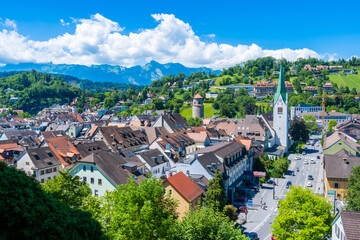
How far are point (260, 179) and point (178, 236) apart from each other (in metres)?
40.5

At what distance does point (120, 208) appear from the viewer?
61.4 feet

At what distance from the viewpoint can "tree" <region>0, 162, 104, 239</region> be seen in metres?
8.90

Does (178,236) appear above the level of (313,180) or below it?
above

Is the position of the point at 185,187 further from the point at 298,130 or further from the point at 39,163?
the point at 298,130

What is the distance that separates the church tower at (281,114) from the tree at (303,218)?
207ft

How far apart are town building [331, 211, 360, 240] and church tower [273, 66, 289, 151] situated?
6497cm

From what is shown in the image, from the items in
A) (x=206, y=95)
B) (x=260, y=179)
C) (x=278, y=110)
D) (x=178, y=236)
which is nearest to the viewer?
(x=178, y=236)

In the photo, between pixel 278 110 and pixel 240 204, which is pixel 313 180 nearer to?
pixel 240 204

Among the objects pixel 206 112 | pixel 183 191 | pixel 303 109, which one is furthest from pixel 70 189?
pixel 303 109

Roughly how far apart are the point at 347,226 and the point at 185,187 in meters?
17.0

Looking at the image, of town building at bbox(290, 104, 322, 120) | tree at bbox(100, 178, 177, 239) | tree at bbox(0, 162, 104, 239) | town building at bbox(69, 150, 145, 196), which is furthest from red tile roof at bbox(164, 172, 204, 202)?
town building at bbox(290, 104, 322, 120)

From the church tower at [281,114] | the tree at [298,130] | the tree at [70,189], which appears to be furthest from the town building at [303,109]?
the tree at [70,189]

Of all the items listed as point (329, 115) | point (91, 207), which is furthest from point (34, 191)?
point (329, 115)

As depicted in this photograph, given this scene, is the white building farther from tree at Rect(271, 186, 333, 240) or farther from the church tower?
the church tower
